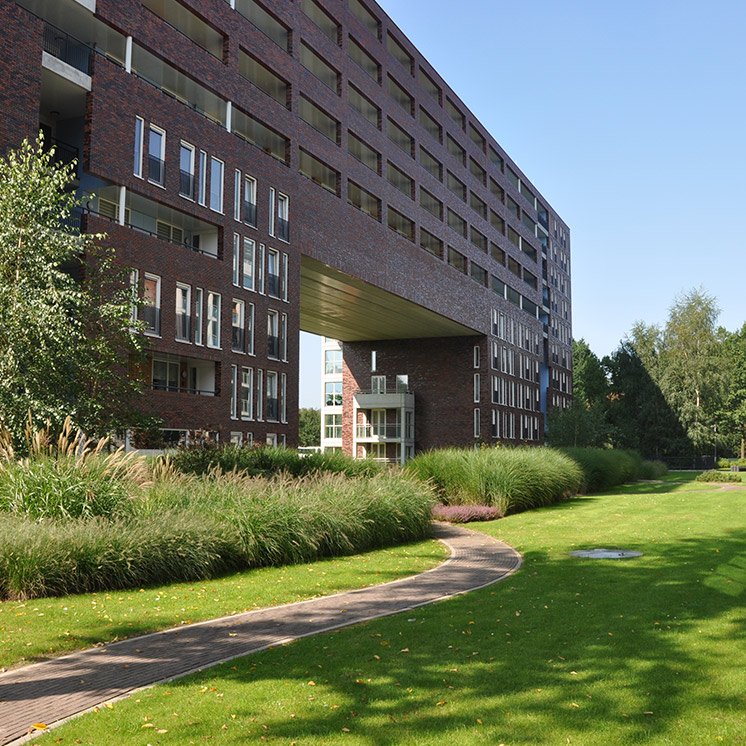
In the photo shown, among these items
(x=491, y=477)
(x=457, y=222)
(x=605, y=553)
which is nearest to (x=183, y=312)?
(x=491, y=477)

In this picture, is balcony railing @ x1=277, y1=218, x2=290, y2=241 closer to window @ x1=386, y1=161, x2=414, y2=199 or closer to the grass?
window @ x1=386, y1=161, x2=414, y2=199

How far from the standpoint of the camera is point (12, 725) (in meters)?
5.56

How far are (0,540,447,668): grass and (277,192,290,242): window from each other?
20.1 metres

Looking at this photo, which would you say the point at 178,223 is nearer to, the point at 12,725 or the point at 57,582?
the point at 57,582

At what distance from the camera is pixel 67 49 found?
75.8 feet

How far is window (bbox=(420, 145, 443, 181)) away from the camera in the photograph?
1810 inches

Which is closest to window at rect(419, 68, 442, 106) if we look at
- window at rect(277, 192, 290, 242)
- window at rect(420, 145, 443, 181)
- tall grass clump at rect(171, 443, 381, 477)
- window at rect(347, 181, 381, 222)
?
window at rect(420, 145, 443, 181)

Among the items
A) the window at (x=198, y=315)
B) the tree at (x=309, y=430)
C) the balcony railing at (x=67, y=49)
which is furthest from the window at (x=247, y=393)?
the tree at (x=309, y=430)

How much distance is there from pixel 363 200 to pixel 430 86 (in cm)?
1352

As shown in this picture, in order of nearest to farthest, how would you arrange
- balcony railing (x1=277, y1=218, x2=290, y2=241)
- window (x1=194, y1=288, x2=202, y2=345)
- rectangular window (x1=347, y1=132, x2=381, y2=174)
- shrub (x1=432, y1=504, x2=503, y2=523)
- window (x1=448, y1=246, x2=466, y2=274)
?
shrub (x1=432, y1=504, x2=503, y2=523)
window (x1=194, y1=288, x2=202, y2=345)
balcony railing (x1=277, y1=218, x2=290, y2=241)
rectangular window (x1=347, y1=132, x2=381, y2=174)
window (x1=448, y1=246, x2=466, y2=274)

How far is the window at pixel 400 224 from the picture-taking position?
4153 cm

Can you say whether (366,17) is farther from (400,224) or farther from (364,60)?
(400,224)

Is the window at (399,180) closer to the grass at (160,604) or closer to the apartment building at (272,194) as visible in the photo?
the apartment building at (272,194)

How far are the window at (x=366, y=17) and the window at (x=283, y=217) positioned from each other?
12783 millimetres
